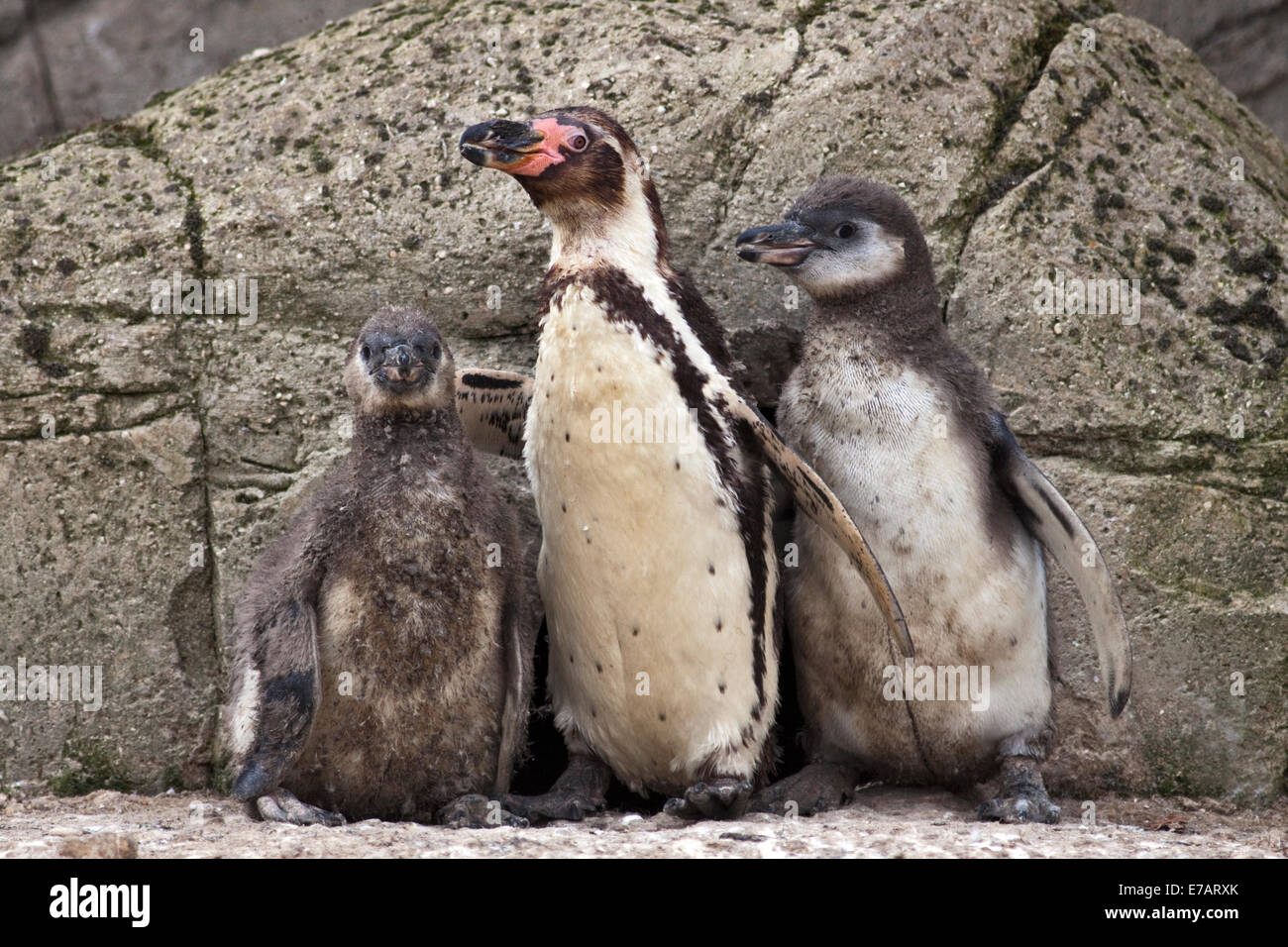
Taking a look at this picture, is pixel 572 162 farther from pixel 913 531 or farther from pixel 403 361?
pixel 913 531

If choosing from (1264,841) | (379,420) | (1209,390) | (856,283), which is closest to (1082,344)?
(1209,390)

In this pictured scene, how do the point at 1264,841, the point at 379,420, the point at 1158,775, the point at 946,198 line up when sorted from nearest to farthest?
the point at 1264,841 < the point at 379,420 < the point at 1158,775 < the point at 946,198

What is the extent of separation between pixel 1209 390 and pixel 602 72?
2.05 m

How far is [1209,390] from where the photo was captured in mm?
4109

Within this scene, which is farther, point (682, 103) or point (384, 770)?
point (682, 103)

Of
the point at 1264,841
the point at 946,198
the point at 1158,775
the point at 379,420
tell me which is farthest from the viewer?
the point at 946,198

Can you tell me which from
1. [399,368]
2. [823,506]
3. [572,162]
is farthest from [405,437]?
[823,506]

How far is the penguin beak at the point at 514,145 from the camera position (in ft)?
11.7

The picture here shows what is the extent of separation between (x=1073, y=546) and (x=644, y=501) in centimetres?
111

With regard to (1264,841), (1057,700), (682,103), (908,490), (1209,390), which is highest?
(682,103)

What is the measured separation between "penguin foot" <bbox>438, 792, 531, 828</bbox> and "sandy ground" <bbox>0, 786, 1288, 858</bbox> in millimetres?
152

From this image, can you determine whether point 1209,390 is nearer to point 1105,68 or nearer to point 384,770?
point 1105,68

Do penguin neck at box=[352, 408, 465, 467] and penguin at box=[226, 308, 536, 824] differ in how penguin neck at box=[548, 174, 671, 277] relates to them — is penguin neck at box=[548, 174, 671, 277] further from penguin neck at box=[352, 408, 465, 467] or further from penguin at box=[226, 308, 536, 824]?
penguin neck at box=[352, 408, 465, 467]

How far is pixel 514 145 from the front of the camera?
11.8ft
